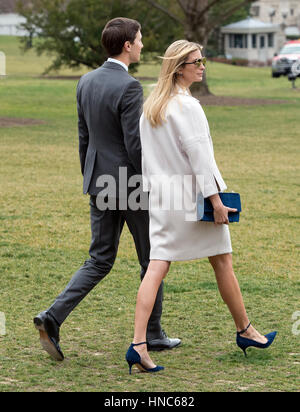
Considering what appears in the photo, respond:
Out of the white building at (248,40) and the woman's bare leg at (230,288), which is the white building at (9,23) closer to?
the white building at (248,40)

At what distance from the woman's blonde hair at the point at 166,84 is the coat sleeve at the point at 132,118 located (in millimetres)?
133

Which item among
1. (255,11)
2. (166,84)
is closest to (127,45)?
(166,84)

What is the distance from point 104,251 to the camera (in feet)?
16.9

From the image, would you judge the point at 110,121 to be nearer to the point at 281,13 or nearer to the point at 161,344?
the point at 161,344

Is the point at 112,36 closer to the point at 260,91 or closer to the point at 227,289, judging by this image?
the point at 227,289

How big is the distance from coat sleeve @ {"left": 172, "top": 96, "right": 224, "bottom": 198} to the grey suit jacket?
A: 34cm

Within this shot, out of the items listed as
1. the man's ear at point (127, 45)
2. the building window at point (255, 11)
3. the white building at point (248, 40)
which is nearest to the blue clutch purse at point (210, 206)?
the man's ear at point (127, 45)

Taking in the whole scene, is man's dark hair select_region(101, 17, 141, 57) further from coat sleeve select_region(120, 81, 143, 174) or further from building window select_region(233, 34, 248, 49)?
building window select_region(233, 34, 248, 49)

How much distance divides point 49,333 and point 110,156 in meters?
1.11

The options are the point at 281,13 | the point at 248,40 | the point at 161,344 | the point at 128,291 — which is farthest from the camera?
the point at 281,13

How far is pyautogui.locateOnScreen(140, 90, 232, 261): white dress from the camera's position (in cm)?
464

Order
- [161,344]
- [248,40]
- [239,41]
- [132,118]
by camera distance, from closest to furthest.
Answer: [132,118] < [161,344] < [248,40] < [239,41]

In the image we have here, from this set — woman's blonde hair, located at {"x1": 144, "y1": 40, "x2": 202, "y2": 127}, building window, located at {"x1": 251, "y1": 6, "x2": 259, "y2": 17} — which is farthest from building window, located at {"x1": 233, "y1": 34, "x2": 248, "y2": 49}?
woman's blonde hair, located at {"x1": 144, "y1": 40, "x2": 202, "y2": 127}

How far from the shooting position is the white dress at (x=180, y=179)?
4645 mm
